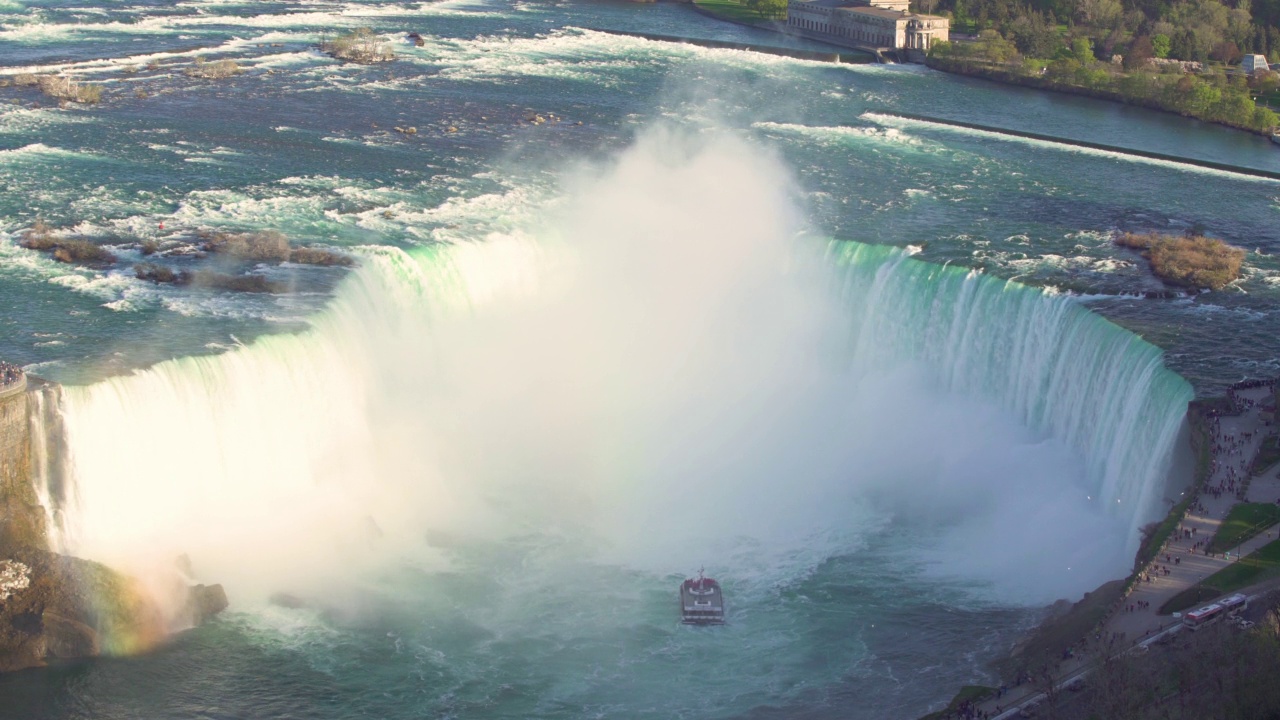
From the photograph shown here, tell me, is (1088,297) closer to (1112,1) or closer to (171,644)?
Result: (171,644)

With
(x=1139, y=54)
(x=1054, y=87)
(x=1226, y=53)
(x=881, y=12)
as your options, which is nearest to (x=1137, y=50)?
(x=1139, y=54)

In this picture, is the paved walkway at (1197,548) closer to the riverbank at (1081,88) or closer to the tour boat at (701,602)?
the tour boat at (701,602)

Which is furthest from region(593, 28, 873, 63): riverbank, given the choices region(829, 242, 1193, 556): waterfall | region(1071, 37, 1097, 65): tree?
region(829, 242, 1193, 556): waterfall

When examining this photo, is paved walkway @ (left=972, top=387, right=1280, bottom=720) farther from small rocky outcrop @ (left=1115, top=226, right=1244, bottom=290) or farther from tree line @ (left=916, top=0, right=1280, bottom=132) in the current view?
tree line @ (left=916, top=0, right=1280, bottom=132)

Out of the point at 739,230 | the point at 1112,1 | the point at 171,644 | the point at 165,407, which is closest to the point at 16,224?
the point at 165,407

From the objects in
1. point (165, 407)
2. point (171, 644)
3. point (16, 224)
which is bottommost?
point (171, 644)
